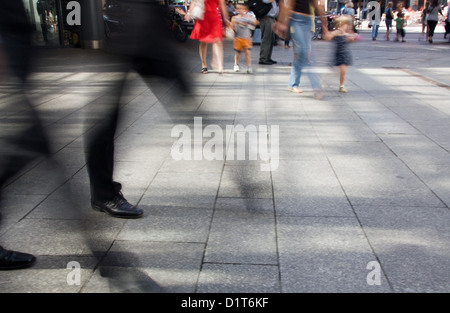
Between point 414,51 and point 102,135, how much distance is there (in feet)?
49.4

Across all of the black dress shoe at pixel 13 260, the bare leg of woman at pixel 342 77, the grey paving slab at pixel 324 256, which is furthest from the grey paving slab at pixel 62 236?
the bare leg of woman at pixel 342 77

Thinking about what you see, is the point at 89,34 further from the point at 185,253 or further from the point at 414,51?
the point at 185,253

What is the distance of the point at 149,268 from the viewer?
2508mm

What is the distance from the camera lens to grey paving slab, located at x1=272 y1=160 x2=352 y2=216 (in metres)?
3.28

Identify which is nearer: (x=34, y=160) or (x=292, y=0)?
(x=34, y=160)

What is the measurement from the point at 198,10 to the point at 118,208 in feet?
14.6

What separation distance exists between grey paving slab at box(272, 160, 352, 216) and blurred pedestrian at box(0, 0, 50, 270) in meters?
1.65

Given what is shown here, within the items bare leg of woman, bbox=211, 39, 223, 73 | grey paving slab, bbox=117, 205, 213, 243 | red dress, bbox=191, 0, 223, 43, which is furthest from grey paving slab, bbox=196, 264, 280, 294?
red dress, bbox=191, 0, 223, 43

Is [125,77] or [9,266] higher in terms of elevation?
[125,77]

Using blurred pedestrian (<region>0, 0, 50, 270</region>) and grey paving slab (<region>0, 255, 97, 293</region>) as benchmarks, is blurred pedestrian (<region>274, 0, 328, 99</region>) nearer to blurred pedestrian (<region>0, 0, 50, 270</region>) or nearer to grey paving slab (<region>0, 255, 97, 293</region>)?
blurred pedestrian (<region>0, 0, 50, 270</region>)

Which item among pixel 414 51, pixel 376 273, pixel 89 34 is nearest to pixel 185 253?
pixel 376 273

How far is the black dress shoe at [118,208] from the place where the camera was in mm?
3113

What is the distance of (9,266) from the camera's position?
2.50 metres

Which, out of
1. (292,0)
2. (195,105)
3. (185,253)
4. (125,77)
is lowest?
(185,253)
